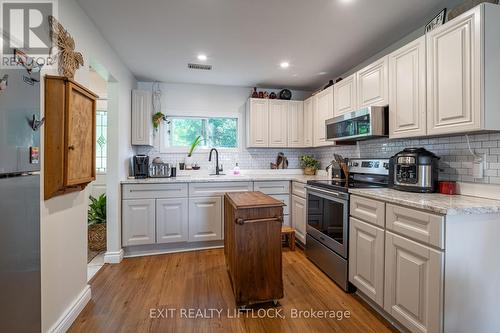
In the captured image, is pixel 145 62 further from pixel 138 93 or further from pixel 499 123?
pixel 499 123

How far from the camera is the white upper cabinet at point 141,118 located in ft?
11.2

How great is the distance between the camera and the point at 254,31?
2.30 m

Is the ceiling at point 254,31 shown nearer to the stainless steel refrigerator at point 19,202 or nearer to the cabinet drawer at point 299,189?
the stainless steel refrigerator at point 19,202

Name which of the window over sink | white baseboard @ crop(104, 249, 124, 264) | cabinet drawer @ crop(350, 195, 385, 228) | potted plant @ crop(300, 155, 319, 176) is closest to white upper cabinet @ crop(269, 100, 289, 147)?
potted plant @ crop(300, 155, 319, 176)

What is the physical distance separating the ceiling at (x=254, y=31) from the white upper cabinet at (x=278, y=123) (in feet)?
2.12

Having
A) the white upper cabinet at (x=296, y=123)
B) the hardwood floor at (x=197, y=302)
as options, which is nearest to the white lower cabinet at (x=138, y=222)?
the hardwood floor at (x=197, y=302)

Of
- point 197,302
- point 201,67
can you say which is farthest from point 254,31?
point 197,302

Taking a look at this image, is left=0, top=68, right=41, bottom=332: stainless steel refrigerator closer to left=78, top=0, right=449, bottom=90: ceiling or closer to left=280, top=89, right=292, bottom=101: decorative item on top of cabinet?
left=78, top=0, right=449, bottom=90: ceiling

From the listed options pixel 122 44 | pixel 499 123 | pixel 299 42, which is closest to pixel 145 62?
pixel 122 44

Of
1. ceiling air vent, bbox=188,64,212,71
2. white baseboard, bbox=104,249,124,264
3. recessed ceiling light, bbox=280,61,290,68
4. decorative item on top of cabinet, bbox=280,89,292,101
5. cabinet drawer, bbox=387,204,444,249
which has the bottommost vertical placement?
white baseboard, bbox=104,249,124,264

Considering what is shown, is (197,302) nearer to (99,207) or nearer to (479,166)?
(99,207)

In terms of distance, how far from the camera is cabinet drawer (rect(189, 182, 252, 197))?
3.18 m

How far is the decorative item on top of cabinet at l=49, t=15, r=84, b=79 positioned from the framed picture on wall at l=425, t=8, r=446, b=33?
8.91ft

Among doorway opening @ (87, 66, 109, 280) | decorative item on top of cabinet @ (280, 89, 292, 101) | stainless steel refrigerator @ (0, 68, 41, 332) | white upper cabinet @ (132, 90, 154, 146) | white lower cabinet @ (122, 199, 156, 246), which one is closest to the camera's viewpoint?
stainless steel refrigerator @ (0, 68, 41, 332)
